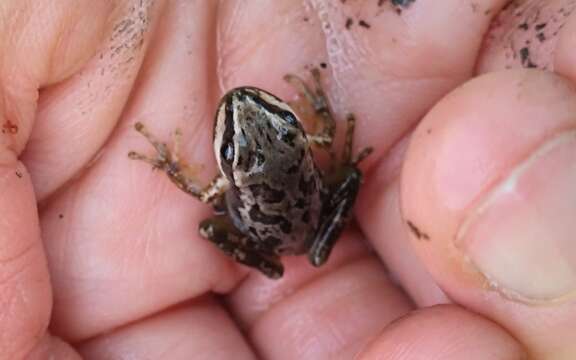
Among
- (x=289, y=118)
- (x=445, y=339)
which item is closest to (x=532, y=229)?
(x=445, y=339)

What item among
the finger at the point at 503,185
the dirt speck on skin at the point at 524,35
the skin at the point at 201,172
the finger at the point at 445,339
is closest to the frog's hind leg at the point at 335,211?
the skin at the point at 201,172

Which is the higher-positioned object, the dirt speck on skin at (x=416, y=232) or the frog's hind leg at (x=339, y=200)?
the dirt speck on skin at (x=416, y=232)

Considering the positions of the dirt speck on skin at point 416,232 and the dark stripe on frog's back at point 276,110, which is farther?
the dark stripe on frog's back at point 276,110

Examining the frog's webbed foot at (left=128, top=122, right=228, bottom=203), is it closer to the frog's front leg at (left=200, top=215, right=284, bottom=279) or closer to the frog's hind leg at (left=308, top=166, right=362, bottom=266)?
the frog's front leg at (left=200, top=215, right=284, bottom=279)

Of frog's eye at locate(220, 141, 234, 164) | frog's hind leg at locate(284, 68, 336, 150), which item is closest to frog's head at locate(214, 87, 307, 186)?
frog's eye at locate(220, 141, 234, 164)

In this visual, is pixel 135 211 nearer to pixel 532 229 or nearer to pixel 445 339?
pixel 445 339

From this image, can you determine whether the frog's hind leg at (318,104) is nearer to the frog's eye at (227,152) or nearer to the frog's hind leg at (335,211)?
the frog's hind leg at (335,211)

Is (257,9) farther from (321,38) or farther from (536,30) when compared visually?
(536,30)

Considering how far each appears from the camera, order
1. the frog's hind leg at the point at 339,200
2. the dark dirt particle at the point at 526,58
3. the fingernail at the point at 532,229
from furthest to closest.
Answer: the frog's hind leg at the point at 339,200
the dark dirt particle at the point at 526,58
the fingernail at the point at 532,229
